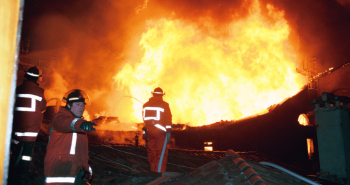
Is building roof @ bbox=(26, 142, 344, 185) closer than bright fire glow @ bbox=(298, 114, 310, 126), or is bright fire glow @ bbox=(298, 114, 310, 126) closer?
building roof @ bbox=(26, 142, 344, 185)

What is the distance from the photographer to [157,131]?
526 centimetres

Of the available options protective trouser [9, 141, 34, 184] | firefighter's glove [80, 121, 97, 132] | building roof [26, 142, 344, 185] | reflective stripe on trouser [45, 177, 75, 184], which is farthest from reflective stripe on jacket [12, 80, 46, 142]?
firefighter's glove [80, 121, 97, 132]

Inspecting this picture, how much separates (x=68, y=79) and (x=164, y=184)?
2229 centimetres

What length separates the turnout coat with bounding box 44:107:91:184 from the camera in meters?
2.53

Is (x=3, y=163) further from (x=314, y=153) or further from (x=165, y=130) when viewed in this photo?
(x=314, y=153)

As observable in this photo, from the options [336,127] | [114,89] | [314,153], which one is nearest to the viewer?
[336,127]

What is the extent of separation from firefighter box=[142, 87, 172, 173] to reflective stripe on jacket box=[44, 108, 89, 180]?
2.59m

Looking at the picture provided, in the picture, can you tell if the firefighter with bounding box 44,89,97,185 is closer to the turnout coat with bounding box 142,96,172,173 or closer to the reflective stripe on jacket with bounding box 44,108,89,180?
the reflective stripe on jacket with bounding box 44,108,89,180

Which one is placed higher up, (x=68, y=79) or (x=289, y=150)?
(x=68, y=79)

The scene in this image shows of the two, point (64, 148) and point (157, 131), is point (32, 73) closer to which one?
point (64, 148)

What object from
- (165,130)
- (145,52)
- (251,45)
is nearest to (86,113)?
(145,52)

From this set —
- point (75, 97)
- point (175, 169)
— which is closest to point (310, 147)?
point (175, 169)

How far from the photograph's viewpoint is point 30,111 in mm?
3590

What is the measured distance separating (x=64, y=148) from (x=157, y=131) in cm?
282
